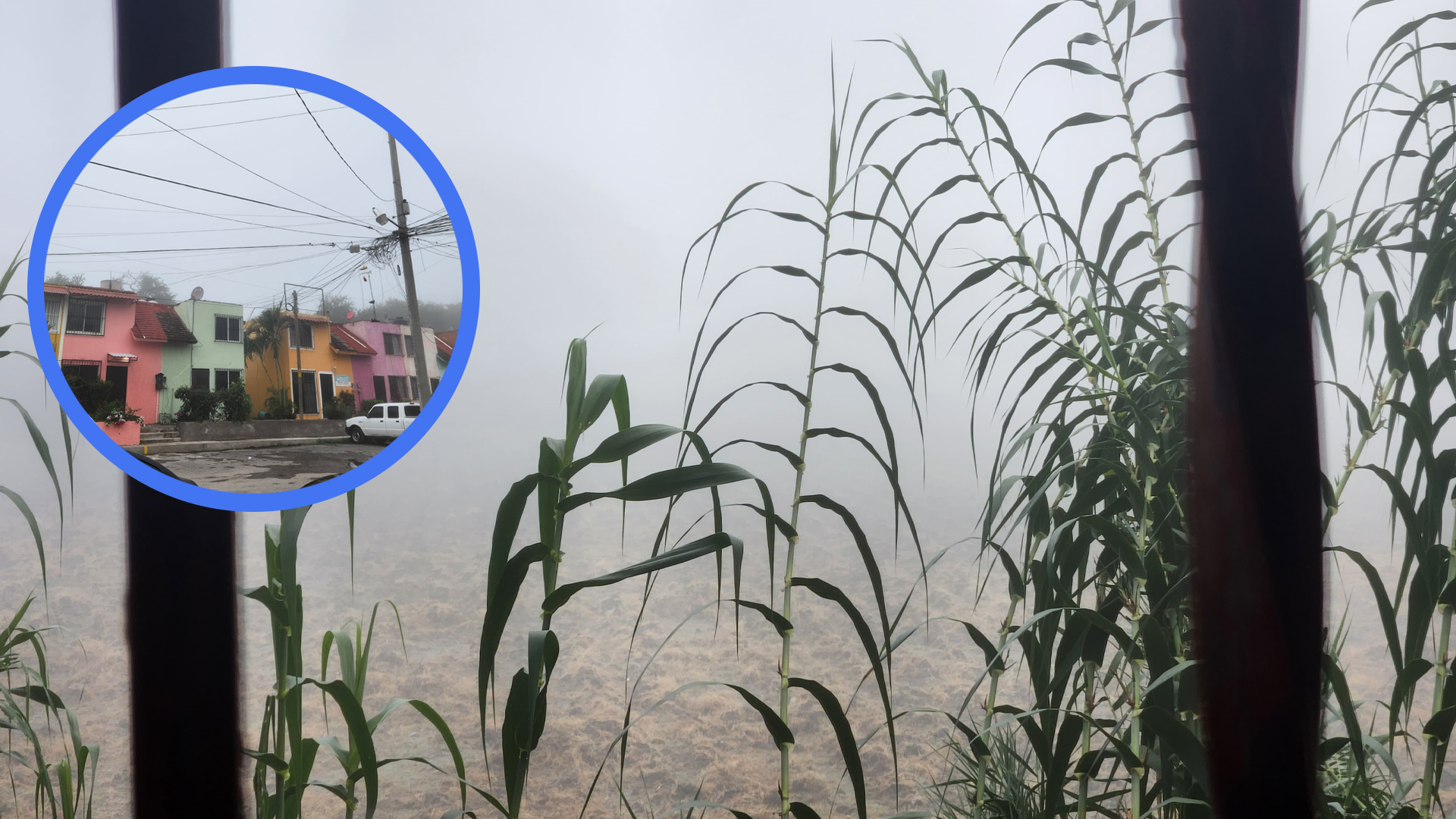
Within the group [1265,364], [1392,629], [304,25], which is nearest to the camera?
[1392,629]

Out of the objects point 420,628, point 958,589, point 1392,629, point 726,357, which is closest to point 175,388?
point 420,628

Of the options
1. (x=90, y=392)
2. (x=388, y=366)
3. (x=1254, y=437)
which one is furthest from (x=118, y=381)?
(x=1254, y=437)

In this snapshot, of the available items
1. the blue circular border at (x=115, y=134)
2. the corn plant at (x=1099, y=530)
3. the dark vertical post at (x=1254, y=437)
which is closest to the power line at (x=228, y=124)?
the blue circular border at (x=115, y=134)

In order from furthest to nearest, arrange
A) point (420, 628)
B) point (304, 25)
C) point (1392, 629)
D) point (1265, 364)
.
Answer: point (420, 628) → point (304, 25) → point (1265, 364) → point (1392, 629)

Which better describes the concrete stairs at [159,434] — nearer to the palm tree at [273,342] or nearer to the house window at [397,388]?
the palm tree at [273,342]

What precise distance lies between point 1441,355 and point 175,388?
3.49 ft

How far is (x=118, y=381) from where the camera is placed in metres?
0.69

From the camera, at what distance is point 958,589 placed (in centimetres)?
140

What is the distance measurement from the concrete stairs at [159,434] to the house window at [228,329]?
3.6 inches

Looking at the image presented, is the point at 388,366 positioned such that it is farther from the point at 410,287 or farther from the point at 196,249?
the point at 196,249

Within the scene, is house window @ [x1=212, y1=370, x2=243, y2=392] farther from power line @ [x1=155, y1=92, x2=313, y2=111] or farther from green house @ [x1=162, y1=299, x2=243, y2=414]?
power line @ [x1=155, y1=92, x2=313, y2=111]

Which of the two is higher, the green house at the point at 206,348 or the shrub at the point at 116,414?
the green house at the point at 206,348

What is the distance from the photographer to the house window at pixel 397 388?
739mm

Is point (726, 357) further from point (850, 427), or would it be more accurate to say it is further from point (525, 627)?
point (525, 627)
